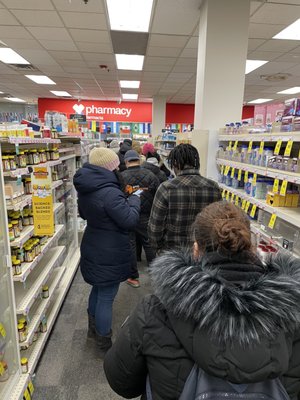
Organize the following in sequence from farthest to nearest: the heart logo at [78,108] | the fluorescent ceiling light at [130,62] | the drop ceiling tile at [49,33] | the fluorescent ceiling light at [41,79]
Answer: the heart logo at [78,108] < the fluorescent ceiling light at [41,79] < the fluorescent ceiling light at [130,62] < the drop ceiling tile at [49,33]

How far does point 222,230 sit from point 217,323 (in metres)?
0.29

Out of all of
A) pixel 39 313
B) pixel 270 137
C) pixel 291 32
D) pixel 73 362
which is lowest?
pixel 73 362

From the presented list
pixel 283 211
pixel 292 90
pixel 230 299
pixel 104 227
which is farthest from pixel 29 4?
pixel 292 90

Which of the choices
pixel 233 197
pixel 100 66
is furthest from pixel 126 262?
pixel 100 66

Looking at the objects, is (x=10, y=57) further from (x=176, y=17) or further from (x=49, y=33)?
(x=176, y=17)

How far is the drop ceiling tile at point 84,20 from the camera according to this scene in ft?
14.5

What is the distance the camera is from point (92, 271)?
241 cm

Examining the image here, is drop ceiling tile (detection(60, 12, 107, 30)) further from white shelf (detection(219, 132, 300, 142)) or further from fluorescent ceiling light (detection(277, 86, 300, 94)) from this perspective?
fluorescent ceiling light (detection(277, 86, 300, 94))

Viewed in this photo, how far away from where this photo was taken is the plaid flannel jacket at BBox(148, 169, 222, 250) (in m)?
2.30

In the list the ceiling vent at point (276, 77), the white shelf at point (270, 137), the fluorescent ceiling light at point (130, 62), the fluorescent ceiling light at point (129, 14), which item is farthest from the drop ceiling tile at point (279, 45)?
the white shelf at point (270, 137)

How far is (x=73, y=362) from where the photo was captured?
8.12 feet

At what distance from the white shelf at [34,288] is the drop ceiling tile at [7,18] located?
12.1ft

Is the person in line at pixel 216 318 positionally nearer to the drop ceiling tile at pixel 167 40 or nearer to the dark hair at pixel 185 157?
the dark hair at pixel 185 157

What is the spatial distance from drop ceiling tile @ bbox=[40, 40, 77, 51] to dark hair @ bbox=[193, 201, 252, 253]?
5787 mm
